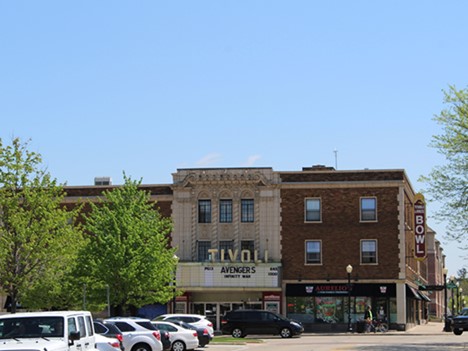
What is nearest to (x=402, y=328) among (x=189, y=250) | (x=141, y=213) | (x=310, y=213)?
(x=310, y=213)

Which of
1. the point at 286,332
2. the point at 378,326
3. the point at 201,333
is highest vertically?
the point at 201,333

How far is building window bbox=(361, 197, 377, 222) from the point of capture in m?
59.6

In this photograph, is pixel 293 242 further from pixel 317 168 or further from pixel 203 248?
pixel 317 168

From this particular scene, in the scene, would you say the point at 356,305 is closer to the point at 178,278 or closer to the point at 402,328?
the point at 402,328

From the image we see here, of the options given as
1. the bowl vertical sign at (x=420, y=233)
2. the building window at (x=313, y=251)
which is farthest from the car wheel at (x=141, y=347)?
the bowl vertical sign at (x=420, y=233)

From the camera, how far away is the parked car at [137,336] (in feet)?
96.3

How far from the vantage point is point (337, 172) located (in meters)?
59.7

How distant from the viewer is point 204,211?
201 feet

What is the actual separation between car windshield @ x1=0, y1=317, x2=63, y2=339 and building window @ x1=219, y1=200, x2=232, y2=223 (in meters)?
42.6

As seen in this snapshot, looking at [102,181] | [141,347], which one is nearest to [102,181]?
[102,181]

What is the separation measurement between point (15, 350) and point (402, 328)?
148 feet

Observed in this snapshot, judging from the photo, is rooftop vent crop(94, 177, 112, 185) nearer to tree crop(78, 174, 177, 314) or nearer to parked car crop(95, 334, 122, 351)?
tree crop(78, 174, 177, 314)

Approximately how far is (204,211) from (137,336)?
3209 cm

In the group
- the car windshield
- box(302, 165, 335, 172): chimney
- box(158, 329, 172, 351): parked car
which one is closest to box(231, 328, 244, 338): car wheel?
box(158, 329, 172, 351): parked car
